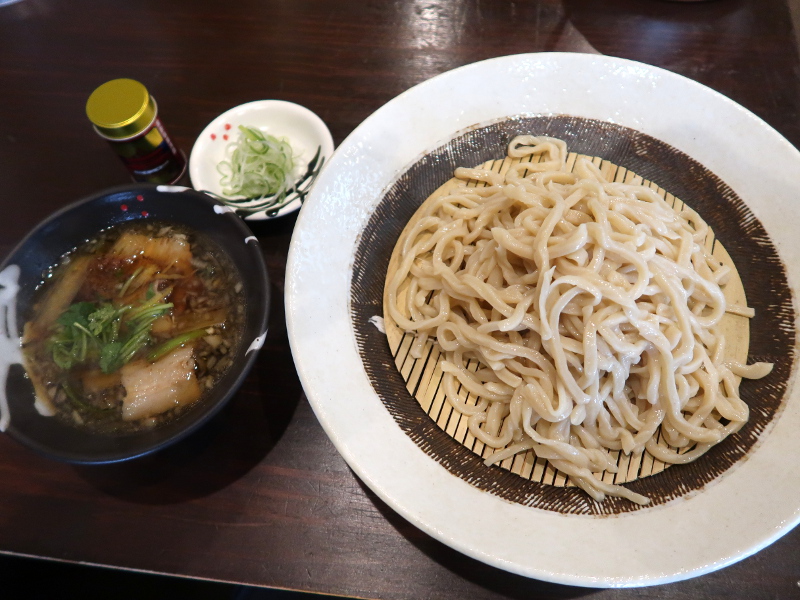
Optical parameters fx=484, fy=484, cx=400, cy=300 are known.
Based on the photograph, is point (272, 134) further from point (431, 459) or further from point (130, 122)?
point (431, 459)

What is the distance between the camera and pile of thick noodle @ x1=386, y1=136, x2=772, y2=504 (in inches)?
72.0

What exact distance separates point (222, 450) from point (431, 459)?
92 centimetres

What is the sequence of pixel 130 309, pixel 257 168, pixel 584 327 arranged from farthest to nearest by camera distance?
pixel 257 168 < pixel 130 309 < pixel 584 327

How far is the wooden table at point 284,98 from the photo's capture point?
1.82 metres

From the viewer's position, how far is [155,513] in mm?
1934

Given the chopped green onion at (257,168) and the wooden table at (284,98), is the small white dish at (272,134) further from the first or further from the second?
the wooden table at (284,98)

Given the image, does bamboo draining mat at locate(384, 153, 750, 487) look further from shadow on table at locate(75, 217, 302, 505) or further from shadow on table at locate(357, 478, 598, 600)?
shadow on table at locate(75, 217, 302, 505)

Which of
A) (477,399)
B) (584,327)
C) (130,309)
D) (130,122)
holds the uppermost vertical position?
(130,122)

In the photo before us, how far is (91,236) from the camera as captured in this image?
2.11 m

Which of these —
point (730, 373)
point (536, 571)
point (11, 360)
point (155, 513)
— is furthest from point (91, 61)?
point (730, 373)

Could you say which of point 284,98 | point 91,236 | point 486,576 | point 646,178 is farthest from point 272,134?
point 486,576

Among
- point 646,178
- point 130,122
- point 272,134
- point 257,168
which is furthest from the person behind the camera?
point 272,134

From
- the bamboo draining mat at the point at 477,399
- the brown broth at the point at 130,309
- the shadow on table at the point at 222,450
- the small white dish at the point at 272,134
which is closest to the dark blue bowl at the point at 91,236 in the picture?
the brown broth at the point at 130,309

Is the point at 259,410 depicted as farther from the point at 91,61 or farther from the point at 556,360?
the point at 91,61
